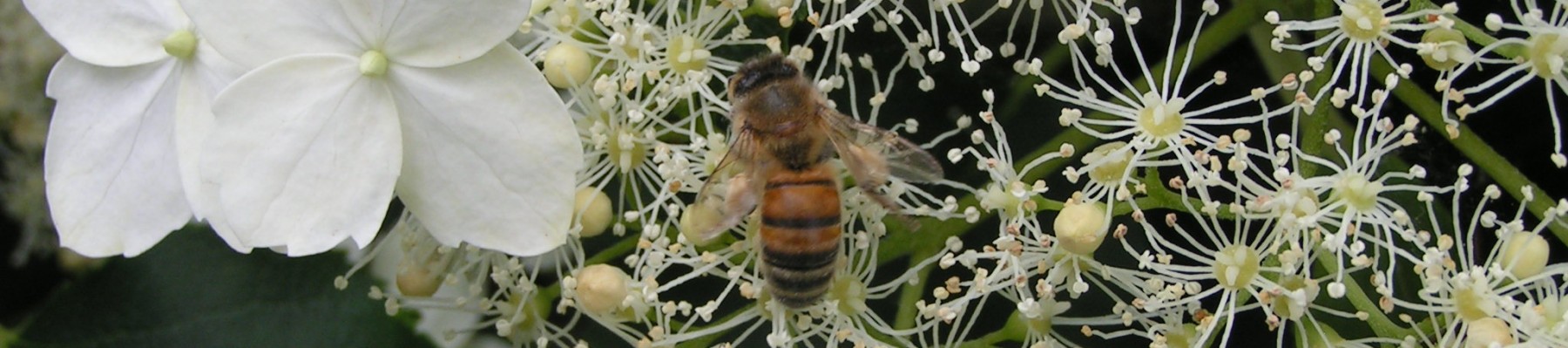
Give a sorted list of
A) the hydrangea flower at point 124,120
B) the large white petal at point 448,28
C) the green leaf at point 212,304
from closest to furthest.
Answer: the large white petal at point 448,28
the hydrangea flower at point 124,120
the green leaf at point 212,304

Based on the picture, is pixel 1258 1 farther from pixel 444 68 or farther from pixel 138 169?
pixel 138 169

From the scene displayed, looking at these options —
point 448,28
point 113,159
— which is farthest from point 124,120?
point 448,28

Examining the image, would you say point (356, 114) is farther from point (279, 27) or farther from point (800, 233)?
point (800, 233)

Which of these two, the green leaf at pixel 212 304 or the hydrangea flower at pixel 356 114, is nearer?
the hydrangea flower at pixel 356 114

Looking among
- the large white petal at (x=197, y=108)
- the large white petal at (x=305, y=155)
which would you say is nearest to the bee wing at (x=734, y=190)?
the large white petal at (x=305, y=155)

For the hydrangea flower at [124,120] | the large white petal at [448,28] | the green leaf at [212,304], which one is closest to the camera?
the large white petal at [448,28]

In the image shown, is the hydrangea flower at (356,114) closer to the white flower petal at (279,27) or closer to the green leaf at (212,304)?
the white flower petal at (279,27)
